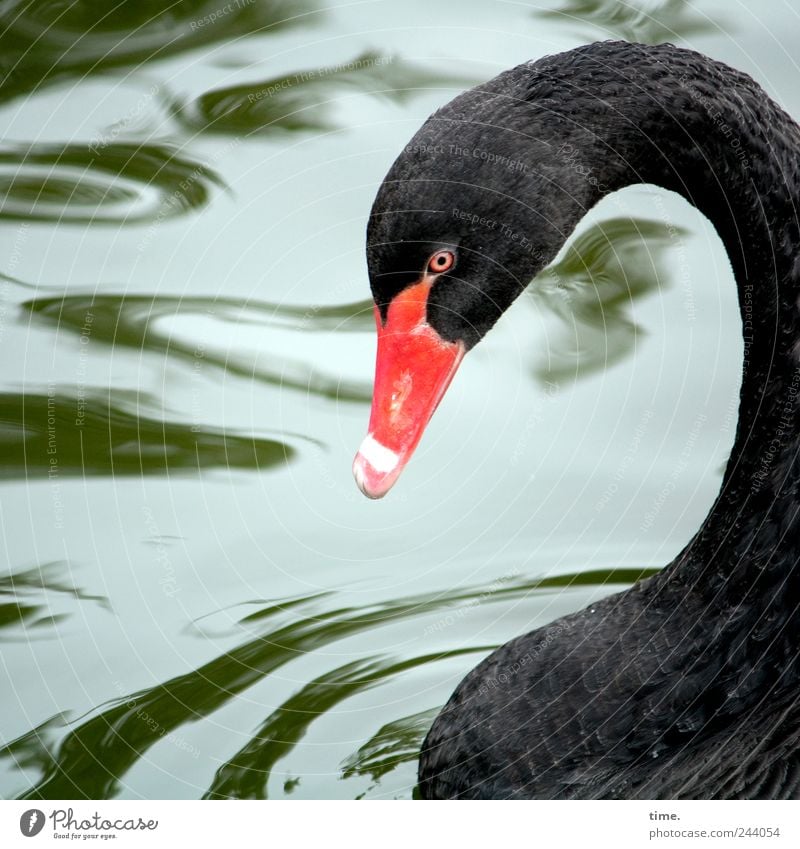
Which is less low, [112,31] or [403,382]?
[112,31]

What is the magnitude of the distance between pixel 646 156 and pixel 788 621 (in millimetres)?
578

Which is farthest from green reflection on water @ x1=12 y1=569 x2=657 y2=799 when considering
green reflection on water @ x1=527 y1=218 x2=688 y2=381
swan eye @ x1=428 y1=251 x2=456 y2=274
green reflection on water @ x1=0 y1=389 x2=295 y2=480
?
swan eye @ x1=428 y1=251 x2=456 y2=274

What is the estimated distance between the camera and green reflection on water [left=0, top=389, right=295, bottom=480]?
2.32 m

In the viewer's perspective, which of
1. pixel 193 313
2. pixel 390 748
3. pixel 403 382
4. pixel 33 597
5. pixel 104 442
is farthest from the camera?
pixel 193 313

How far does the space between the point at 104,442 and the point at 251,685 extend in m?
0.56

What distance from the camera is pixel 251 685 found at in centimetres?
200

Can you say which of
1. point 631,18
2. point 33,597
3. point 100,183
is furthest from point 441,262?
point 631,18

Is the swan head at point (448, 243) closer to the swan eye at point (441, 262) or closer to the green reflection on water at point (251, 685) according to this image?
the swan eye at point (441, 262)

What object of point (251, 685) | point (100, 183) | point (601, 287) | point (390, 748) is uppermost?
point (100, 183)

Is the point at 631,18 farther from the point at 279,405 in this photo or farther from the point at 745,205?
the point at 745,205
